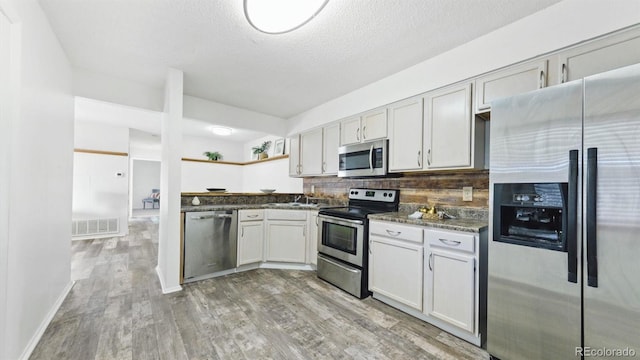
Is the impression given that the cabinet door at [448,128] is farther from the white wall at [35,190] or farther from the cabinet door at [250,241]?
the white wall at [35,190]

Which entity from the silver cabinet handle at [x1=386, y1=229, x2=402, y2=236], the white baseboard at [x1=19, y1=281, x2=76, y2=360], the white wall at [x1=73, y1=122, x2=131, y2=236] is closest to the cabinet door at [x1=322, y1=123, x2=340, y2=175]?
the silver cabinet handle at [x1=386, y1=229, x2=402, y2=236]

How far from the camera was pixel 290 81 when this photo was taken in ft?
9.90

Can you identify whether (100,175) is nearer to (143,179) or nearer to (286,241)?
(286,241)

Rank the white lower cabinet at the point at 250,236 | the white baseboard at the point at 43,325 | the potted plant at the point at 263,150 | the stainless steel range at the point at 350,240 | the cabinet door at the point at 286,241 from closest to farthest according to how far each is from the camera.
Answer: the white baseboard at the point at 43,325 < the stainless steel range at the point at 350,240 < the white lower cabinet at the point at 250,236 < the cabinet door at the point at 286,241 < the potted plant at the point at 263,150

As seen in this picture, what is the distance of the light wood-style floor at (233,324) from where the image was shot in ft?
5.79

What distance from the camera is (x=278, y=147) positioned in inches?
211

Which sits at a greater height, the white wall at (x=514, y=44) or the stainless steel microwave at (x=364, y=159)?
the white wall at (x=514, y=44)

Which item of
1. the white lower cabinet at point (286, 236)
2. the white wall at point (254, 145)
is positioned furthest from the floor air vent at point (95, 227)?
the white lower cabinet at point (286, 236)

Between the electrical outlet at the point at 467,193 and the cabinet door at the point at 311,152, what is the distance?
1.90m

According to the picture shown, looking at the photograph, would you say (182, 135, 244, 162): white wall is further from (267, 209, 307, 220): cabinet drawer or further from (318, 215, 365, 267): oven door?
(318, 215, 365, 267): oven door

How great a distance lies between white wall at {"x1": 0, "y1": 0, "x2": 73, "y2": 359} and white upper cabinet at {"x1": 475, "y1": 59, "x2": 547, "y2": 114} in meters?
3.06

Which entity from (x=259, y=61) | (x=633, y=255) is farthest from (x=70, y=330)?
(x=633, y=255)

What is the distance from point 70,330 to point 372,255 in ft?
8.42

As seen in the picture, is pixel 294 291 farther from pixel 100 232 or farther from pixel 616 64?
pixel 100 232
